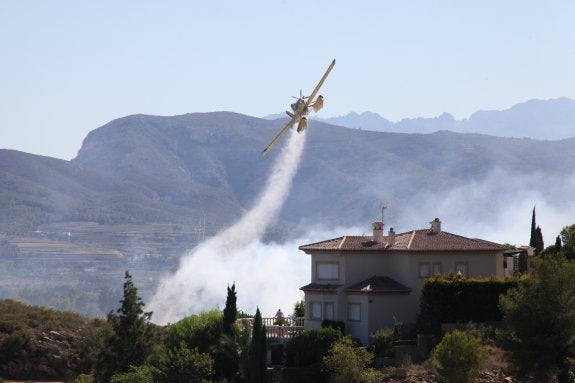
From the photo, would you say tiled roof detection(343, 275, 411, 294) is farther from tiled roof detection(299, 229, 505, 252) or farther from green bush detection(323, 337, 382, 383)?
green bush detection(323, 337, 382, 383)

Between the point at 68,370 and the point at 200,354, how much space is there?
50.7 ft

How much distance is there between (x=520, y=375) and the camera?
48.8 m

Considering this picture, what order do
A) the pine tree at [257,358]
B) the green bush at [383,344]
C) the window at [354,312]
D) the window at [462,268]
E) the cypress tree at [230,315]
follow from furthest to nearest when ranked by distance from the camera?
the window at [462,268], the window at [354,312], the cypress tree at [230,315], the green bush at [383,344], the pine tree at [257,358]

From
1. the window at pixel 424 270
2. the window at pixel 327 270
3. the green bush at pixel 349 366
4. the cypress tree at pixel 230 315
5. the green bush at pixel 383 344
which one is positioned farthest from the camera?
the window at pixel 327 270

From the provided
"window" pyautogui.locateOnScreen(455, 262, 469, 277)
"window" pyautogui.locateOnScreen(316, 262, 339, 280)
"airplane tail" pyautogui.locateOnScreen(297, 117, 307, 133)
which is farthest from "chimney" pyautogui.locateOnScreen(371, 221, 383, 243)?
"airplane tail" pyautogui.locateOnScreen(297, 117, 307, 133)

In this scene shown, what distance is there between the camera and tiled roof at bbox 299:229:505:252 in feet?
209

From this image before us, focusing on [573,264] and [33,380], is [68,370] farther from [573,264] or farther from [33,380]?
[573,264]

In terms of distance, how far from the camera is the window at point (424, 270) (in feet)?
207

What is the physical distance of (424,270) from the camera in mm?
63344

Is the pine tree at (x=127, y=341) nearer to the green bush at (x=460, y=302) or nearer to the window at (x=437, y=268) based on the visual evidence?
the green bush at (x=460, y=302)

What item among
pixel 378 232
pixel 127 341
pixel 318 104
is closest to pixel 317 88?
pixel 318 104

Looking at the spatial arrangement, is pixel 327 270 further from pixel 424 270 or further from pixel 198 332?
pixel 198 332

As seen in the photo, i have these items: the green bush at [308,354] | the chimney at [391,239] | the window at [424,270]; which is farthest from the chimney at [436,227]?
the green bush at [308,354]

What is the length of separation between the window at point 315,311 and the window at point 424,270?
531 centimetres
